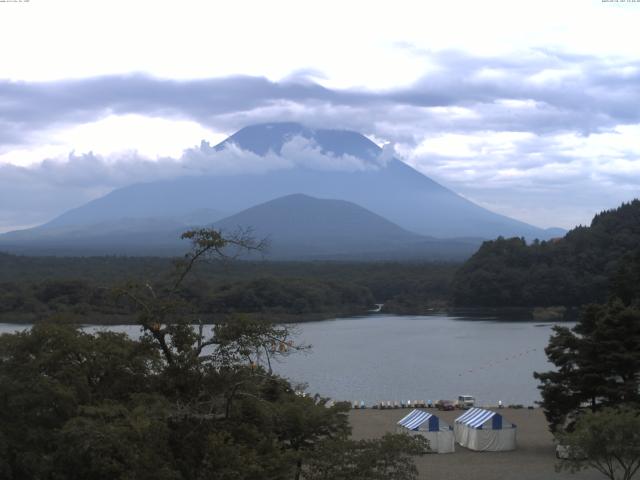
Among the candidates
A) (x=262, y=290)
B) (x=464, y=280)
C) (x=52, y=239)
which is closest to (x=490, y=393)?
(x=262, y=290)

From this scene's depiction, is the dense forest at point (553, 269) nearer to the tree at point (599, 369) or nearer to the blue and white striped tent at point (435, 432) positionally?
the tree at point (599, 369)

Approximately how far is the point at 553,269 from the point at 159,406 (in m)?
52.4

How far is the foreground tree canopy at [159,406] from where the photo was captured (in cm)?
754

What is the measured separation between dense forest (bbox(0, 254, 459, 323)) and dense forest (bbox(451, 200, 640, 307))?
319 centimetres

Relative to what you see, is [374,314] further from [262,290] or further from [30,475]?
[30,475]

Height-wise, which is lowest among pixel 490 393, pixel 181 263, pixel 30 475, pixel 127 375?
pixel 490 393

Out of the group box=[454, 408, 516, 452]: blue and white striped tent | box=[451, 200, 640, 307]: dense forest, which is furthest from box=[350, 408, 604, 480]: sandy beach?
box=[451, 200, 640, 307]: dense forest

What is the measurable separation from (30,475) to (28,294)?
40154mm

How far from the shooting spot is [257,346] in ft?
25.8

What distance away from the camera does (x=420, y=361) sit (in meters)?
32.0

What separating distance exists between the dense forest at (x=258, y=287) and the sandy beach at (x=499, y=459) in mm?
13561

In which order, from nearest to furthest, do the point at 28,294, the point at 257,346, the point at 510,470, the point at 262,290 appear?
the point at 257,346 → the point at 510,470 → the point at 28,294 → the point at 262,290

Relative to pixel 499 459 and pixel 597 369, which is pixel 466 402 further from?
pixel 597 369

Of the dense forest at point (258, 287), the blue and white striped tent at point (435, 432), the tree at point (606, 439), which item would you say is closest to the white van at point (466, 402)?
the blue and white striped tent at point (435, 432)
